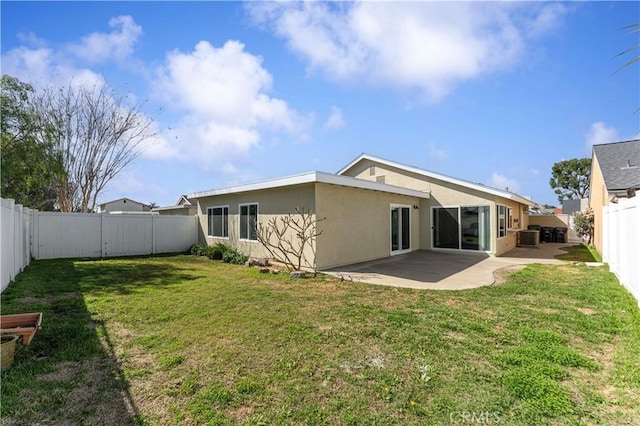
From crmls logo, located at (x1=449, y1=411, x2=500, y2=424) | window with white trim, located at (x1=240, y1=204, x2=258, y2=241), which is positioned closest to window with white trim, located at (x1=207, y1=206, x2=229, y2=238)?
window with white trim, located at (x1=240, y1=204, x2=258, y2=241)

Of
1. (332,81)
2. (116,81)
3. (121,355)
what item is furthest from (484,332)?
(116,81)

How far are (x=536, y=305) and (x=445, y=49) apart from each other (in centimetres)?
645

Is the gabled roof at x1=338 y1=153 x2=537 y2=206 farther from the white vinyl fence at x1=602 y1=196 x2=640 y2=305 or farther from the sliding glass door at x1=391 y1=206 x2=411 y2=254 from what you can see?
the white vinyl fence at x1=602 y1=196 x2=640 y2=305

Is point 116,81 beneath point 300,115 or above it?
above

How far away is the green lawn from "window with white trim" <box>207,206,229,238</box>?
6908mm

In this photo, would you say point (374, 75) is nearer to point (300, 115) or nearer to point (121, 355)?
point (300, 115)

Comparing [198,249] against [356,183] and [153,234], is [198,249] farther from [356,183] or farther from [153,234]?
[356,183]

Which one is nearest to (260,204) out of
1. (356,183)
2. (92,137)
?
(356,183)

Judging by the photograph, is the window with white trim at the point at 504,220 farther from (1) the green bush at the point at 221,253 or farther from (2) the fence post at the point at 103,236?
(2) the fence post at the point at 103,236

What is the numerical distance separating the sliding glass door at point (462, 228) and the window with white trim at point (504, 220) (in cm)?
120

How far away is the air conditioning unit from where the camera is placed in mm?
17547

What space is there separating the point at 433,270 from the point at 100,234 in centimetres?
1359

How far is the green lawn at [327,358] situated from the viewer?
8.91ft

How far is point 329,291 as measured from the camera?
7.08 m
